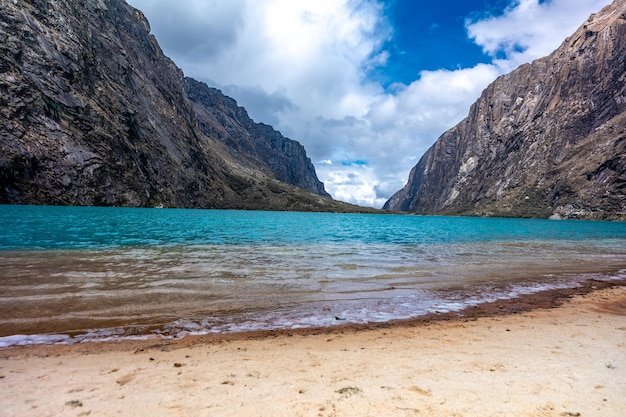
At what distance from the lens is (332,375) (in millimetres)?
7090

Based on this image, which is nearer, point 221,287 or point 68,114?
point 221,287

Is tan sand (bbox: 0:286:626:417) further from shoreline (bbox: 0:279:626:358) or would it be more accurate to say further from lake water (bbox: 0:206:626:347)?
lake water (bbox: 0:206:626:347)

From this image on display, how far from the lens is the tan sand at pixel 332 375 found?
5.67m

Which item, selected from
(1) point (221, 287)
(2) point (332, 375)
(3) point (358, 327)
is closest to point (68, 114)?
(1) point (221, 287)

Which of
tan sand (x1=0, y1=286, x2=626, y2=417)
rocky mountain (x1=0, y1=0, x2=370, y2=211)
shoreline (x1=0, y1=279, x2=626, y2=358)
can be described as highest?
rocky mountain (x1=0, y1=0, x2=370, y2=211)

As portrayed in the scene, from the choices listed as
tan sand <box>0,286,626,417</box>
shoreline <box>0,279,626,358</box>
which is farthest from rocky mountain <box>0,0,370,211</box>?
tan sand <box>0,286,626,417</box>

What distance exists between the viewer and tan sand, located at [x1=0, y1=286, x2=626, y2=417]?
5668 mm

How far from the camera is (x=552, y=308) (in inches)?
556

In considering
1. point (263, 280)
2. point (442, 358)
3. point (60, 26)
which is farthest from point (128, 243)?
point (60, 26)

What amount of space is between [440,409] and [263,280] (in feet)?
42.4

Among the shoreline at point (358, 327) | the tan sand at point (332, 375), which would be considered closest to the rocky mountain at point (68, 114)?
the shoreline at point (358, 327)

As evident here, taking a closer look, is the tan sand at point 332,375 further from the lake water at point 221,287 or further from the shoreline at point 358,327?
the lake water at point 221,287

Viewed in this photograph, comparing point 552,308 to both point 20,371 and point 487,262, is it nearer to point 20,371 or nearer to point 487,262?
point 487,262

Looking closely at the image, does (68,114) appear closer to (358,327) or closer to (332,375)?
(358,327)
